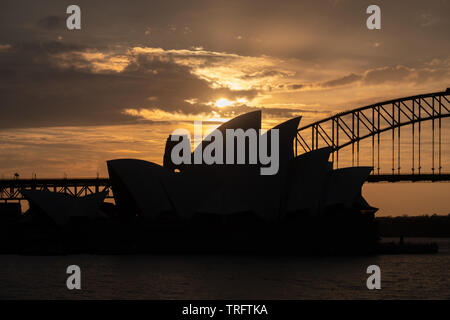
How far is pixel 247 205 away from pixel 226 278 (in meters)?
24.4

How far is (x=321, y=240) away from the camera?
71062 mm

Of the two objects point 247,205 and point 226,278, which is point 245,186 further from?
point 226,278

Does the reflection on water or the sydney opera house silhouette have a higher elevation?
the sydney opera house silhouette

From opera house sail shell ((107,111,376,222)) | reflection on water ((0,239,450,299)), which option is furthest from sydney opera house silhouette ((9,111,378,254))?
reflection on water ((0,239,450,299))

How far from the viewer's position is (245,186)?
235 ft

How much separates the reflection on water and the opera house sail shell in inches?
240

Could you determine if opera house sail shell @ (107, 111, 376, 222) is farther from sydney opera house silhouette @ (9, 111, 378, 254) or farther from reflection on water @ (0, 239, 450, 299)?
reflection on water @ (0, 239, 450, 299)

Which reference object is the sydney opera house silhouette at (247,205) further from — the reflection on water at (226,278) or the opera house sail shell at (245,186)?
the reflection on water at (226,278)

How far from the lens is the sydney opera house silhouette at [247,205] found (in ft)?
228

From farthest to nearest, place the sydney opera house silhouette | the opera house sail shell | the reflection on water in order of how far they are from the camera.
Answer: the sydney opera house silhouette
the opera house sail shell
the reflection on water

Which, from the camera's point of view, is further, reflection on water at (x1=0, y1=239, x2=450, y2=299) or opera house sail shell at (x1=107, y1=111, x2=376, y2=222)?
opera house sail shell at (x1=107, y1=111, x2=376, y2=222)

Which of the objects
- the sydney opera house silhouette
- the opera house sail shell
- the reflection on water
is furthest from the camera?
the sydney opera house silhouette

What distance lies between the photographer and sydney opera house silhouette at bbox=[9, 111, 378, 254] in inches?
2734
